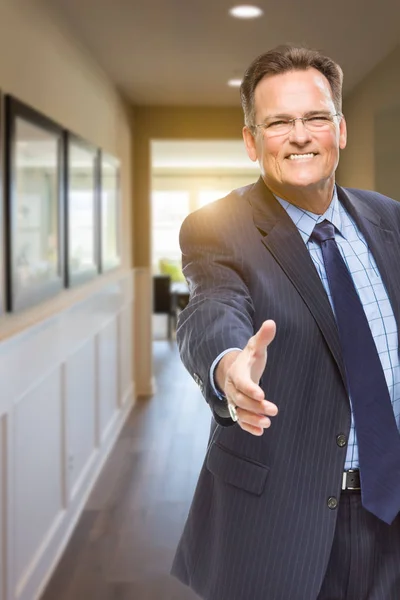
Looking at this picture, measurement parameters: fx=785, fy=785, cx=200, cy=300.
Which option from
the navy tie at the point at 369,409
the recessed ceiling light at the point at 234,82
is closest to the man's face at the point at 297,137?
the navy tie at the point at 369,409

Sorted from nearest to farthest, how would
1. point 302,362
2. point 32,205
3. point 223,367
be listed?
1. point 223,367
2. point 302,362
3. point 32,205

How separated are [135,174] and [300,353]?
3.98 meters

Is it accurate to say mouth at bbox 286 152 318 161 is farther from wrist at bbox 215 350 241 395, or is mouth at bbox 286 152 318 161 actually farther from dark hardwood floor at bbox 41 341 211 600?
dark hardwood floor at bbox 41 341 211 600

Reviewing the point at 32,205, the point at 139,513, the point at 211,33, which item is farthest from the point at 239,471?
the point at 211,33

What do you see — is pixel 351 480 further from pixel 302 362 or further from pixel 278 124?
pixel 278 124

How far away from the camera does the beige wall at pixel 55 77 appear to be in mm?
2113

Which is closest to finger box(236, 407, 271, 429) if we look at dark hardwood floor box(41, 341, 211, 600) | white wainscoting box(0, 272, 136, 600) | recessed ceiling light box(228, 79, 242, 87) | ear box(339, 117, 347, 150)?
A: ear box(339, 117, 347, 150)

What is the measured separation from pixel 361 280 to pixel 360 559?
0.34 m

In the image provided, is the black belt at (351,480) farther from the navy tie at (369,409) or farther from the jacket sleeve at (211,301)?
the jacket sleeve at (211,301)

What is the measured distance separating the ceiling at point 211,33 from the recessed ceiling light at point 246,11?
1.2 inches

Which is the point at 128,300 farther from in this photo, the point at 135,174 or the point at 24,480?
the point at 24,480

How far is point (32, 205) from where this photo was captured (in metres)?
2.30

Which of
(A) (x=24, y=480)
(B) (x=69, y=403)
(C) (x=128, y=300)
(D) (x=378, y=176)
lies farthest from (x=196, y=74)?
(A) (x=24, y=480)

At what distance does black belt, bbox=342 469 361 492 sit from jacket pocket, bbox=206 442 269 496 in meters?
0.10
